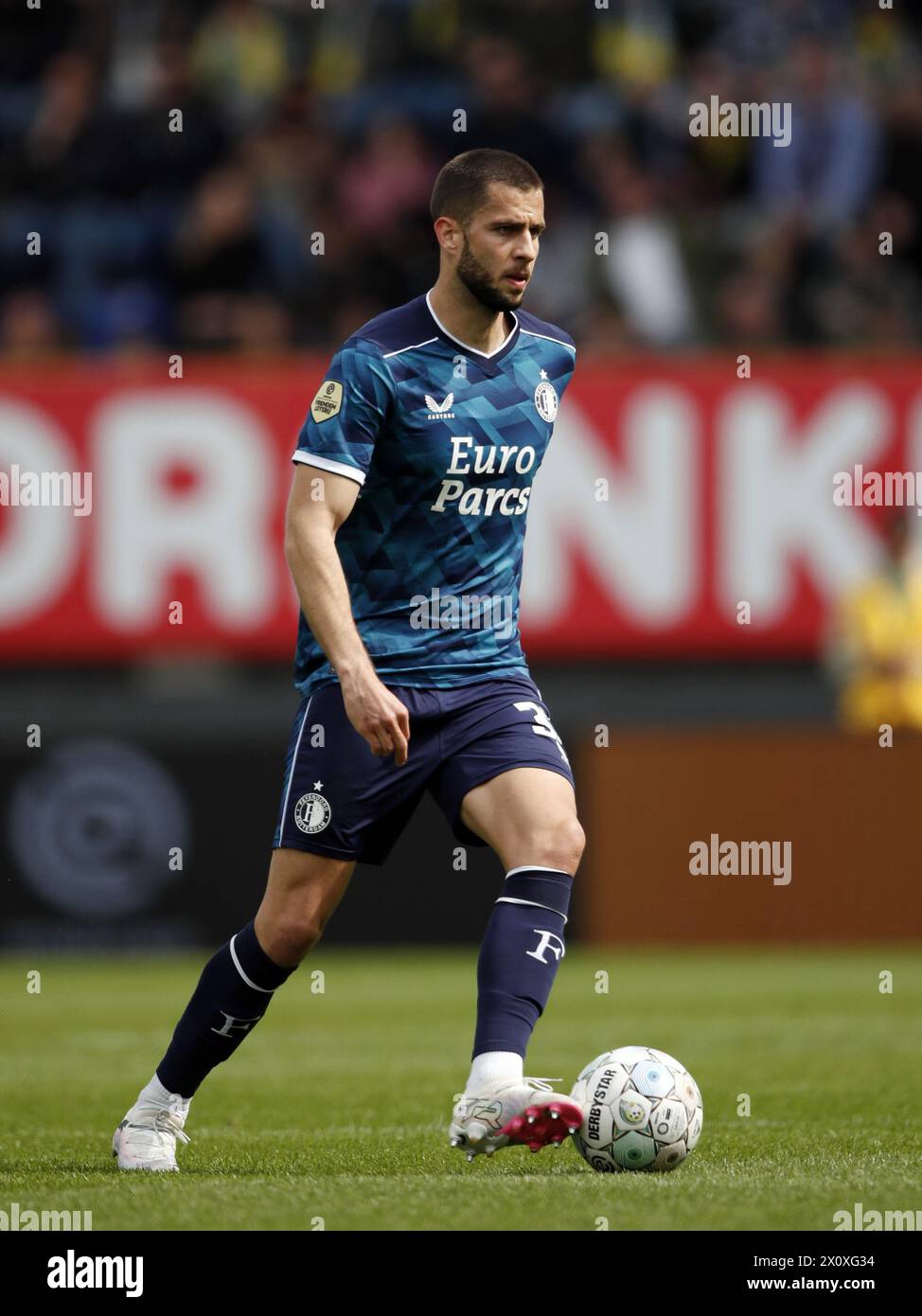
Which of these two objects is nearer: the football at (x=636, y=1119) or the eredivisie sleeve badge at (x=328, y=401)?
the football at (x=636, y=1119)

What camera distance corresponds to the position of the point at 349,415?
555cm

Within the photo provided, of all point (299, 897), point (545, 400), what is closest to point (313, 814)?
point (299, 897)

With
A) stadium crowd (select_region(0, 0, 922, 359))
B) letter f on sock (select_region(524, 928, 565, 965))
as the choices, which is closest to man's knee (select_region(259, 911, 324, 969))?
letter f on sock (select_region(524, 928, 565, 965))

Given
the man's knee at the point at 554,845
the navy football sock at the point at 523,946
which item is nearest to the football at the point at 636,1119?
the navy football sock at the point at 523,946

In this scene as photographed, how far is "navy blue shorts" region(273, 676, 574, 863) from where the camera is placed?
558 centimetres

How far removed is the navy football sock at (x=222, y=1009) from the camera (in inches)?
228

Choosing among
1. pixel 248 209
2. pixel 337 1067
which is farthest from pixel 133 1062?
pixel 248 209

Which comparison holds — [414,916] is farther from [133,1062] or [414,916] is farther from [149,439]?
[133,1062]

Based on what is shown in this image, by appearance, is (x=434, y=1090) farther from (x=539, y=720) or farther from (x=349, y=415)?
(x=349, y=415)

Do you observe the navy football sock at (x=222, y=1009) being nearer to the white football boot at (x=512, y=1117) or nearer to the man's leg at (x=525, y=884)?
the man's leg at (x=525, y=884)

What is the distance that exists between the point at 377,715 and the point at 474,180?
138 cm

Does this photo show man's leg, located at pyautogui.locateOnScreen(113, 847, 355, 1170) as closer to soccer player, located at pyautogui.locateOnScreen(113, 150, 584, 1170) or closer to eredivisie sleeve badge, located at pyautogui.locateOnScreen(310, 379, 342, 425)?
soccer player, located at pyautogui.locateOnScreen(113, 150, 584, 1170)

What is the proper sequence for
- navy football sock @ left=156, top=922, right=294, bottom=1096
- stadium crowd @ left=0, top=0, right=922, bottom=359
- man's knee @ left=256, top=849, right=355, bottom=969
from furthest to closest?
stadium crowd @ left=0, top=0, right=922, bottom=359 → navy football sock @ left=156, top=922, right=294, bottom=1096 → man's knee @ left=256, top=849, right=355, bottom=969

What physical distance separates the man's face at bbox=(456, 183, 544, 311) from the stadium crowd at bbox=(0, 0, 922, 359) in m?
8.84
